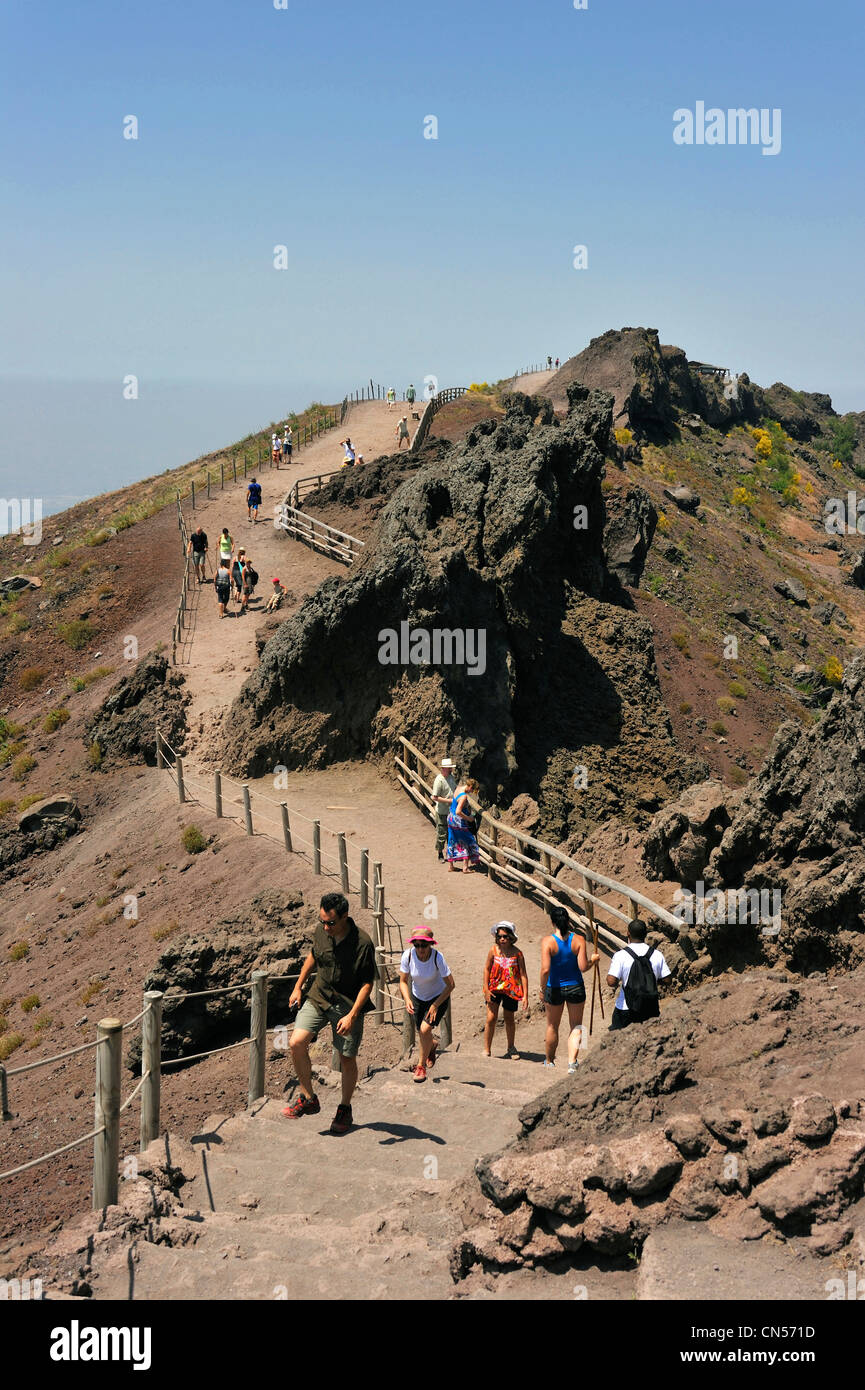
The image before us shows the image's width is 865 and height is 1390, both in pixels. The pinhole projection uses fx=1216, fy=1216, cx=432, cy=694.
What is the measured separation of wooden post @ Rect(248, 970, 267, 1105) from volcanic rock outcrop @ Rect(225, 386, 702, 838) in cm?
1168

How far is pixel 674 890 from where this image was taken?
52.5 feet

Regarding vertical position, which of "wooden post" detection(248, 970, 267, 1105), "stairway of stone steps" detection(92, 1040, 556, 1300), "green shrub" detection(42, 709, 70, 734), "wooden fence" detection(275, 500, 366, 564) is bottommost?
"stairway of stone steps" detection(92, 1040, 556, 1300)

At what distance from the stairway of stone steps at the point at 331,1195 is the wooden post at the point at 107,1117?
57 cm

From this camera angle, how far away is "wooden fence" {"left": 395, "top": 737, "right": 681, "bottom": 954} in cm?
1527

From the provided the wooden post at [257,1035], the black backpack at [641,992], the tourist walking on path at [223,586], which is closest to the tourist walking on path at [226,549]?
the tourist walking on path at [223,586]

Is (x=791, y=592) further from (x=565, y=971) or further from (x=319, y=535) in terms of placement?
(x=565, y=971)

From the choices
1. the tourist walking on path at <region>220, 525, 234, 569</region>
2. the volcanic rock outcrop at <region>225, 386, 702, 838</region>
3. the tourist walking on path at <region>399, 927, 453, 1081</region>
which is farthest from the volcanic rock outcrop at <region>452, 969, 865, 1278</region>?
the tourist walking on path at <region>220, 525, 234, 569</region>

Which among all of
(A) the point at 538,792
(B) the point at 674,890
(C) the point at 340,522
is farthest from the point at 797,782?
(C) the point at 340,522

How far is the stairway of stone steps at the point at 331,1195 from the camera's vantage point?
7.45 m

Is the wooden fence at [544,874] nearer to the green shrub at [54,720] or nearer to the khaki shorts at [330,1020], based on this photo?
the khaki shorts at [330,1020]

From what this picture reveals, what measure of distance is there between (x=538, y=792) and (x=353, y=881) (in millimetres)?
6970

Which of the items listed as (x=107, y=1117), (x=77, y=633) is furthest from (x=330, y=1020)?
(x=77, y=633)

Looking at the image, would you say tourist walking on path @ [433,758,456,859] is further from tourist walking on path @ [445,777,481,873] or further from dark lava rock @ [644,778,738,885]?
dark lava rock @ [644,778,738,885]
